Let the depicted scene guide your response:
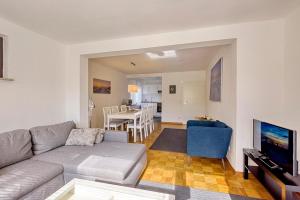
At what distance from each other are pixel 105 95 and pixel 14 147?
12.2 ft

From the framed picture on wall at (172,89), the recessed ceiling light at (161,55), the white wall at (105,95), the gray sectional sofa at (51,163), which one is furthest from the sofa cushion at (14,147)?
the framed picture on wall at (172,89)

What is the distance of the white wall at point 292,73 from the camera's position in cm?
183

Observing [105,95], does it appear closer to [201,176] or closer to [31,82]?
[31,82]

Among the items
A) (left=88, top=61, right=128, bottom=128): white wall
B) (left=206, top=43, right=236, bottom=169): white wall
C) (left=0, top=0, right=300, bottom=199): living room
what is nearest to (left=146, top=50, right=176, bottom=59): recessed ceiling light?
(left=0, top=0, right=300, bottom=199): living room

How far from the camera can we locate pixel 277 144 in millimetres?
1583

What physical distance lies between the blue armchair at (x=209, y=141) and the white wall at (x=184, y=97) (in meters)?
3.92

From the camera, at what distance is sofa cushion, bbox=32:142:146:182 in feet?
5.34

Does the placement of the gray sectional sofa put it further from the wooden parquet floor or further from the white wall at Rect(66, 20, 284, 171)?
the white wall at Rect(66, 20, 284, 171)

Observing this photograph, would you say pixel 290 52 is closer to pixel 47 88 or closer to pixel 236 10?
pixel 236 10

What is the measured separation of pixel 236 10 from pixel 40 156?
3143 millimetres

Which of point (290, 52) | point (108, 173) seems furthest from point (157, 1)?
point (108, 173)

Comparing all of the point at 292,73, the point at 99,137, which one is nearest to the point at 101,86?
the point at 99,137

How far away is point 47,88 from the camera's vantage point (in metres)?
2.78

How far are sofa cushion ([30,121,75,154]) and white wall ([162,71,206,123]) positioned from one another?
4.76 m
